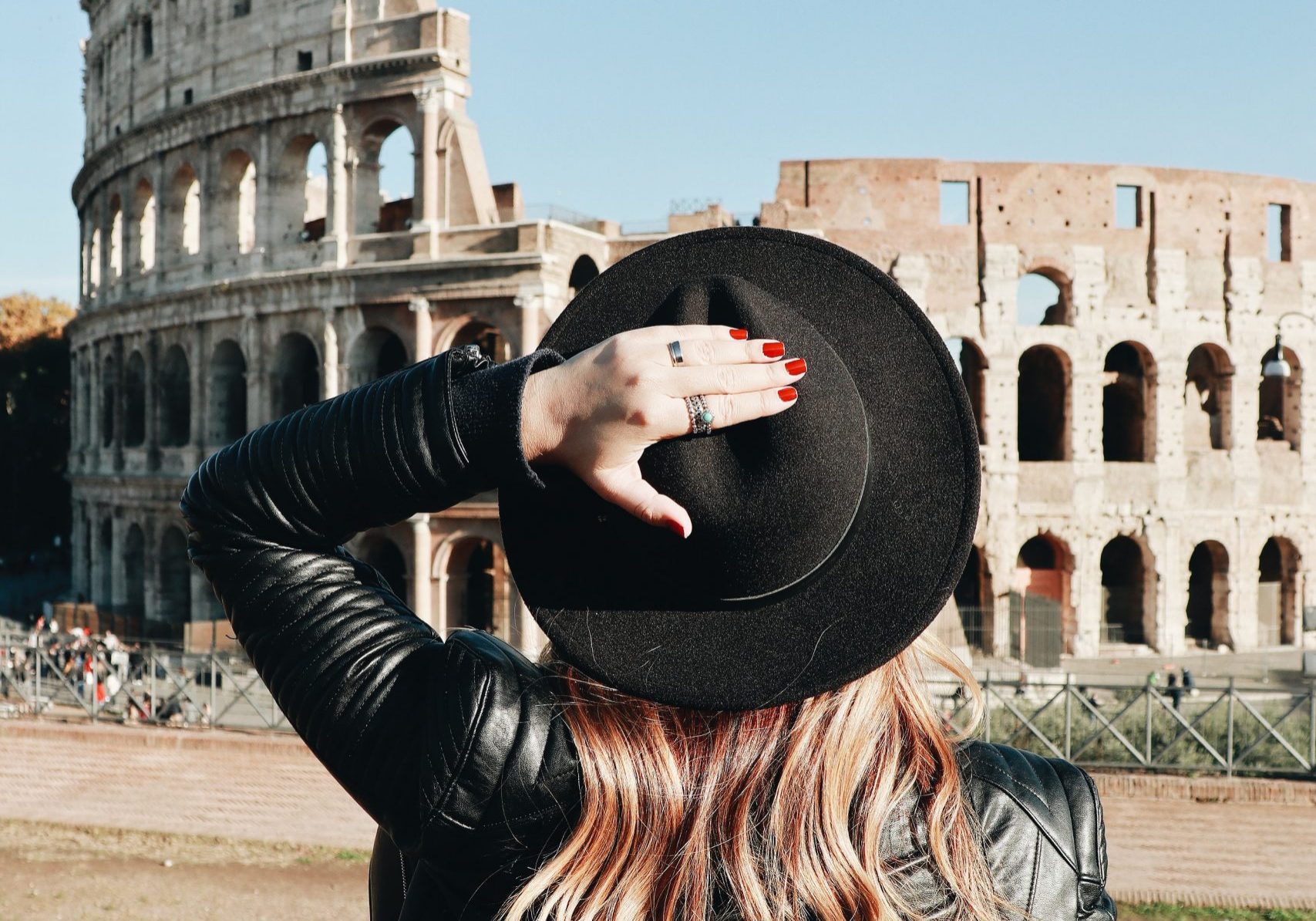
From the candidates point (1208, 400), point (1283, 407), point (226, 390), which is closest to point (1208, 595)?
point (1208, 400)

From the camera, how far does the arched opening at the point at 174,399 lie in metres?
24.6

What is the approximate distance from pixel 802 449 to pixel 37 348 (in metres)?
45.5

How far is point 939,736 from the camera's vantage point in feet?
4.30

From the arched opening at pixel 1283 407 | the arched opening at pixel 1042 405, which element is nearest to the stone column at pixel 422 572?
the arched opening at pixel 1042 405

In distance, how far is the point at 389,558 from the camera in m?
23.9

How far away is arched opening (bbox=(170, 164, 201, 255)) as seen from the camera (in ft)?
80.3

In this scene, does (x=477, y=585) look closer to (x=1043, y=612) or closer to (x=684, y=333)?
(x=1043, y=612)

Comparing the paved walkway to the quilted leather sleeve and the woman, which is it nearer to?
the woman

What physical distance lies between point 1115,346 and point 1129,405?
57.3 inches

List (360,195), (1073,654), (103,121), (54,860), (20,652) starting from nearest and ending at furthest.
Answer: (54,860)
(20,652)
(360,195)
(1073,654)
(103,121)

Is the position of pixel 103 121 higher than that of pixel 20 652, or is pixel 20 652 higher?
pixel 103 121

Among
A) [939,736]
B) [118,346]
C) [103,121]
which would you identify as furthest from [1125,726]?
[103,121]

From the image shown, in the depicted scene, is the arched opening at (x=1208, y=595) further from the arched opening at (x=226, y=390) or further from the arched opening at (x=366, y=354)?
the arched opening at (x=226, y=390)

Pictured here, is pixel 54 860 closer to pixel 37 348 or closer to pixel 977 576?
pixel 977 576
